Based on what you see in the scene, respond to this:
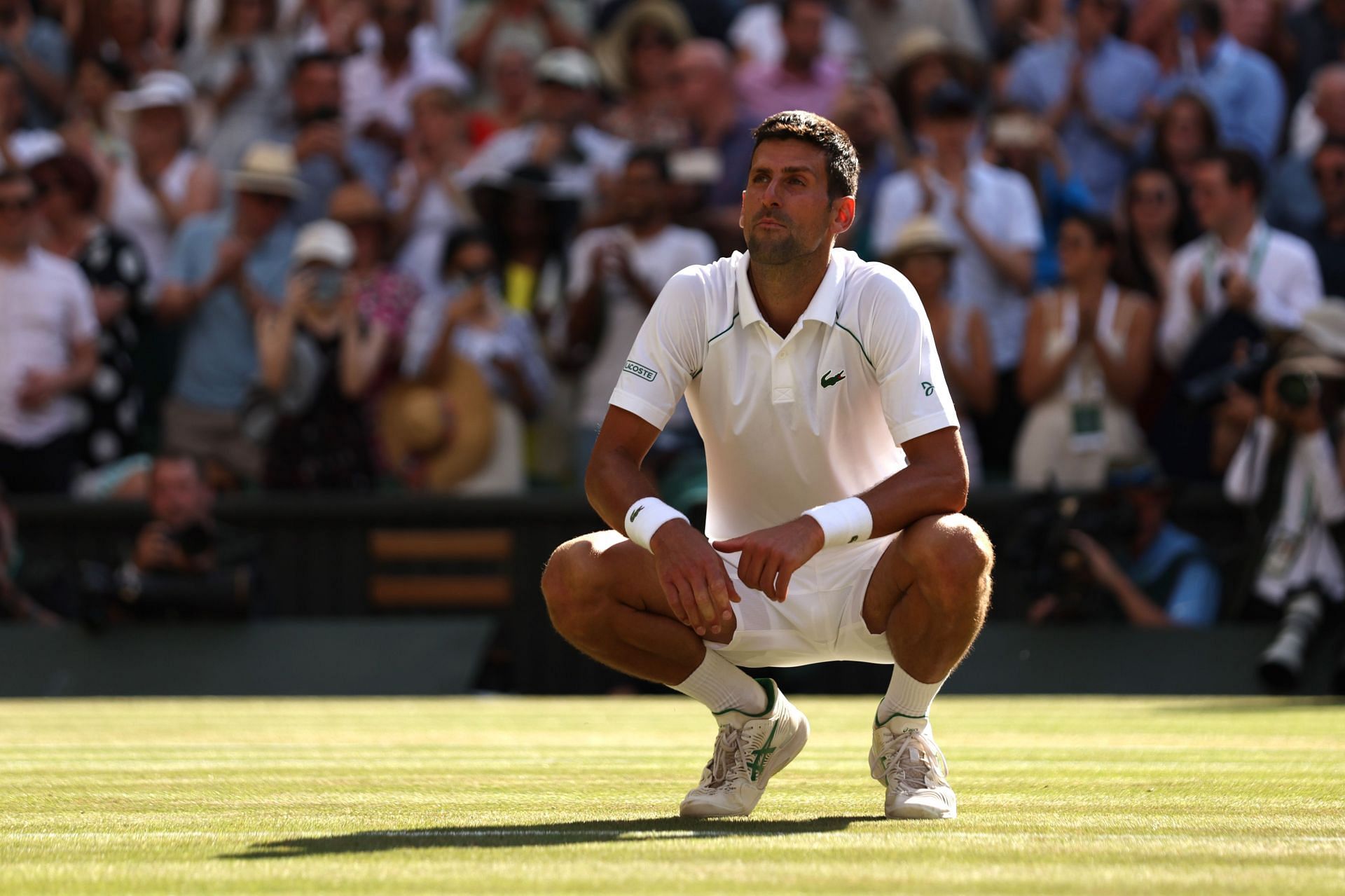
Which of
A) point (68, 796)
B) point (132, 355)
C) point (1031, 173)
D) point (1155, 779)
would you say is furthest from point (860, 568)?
point (132, 355)

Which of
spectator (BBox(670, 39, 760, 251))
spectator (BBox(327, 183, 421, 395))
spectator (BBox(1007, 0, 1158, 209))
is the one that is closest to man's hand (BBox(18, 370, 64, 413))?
spectator (BBox(327, 183, 421, 395))

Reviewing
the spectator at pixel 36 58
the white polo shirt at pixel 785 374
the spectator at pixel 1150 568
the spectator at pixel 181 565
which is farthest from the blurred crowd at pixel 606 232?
the white polo shirt at pixel 785 374

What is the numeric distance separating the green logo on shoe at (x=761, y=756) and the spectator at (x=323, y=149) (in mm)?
8427

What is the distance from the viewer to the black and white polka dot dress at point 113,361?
12.2 meters

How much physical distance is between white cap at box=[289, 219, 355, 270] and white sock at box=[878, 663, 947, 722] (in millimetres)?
7575

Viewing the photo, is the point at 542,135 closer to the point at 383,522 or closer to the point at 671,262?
the point at 671,262

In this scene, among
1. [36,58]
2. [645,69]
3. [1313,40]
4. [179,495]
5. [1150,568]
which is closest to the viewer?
[1150,568]

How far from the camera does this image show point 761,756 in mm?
4840

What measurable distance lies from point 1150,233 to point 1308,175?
99cm

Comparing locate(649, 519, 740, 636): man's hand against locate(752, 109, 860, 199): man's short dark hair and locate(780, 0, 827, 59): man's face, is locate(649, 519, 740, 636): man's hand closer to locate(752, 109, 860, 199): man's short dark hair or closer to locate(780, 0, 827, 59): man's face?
locate(752, 109, 860, 199): man's short dark hair

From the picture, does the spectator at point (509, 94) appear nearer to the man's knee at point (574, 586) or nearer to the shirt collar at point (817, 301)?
the shirt collar at point (817, 301)

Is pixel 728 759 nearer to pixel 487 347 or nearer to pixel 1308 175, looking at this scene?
pixel 487 347

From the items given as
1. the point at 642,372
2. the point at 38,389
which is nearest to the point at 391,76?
the point at 38,389

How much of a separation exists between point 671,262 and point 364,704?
10.1ft
